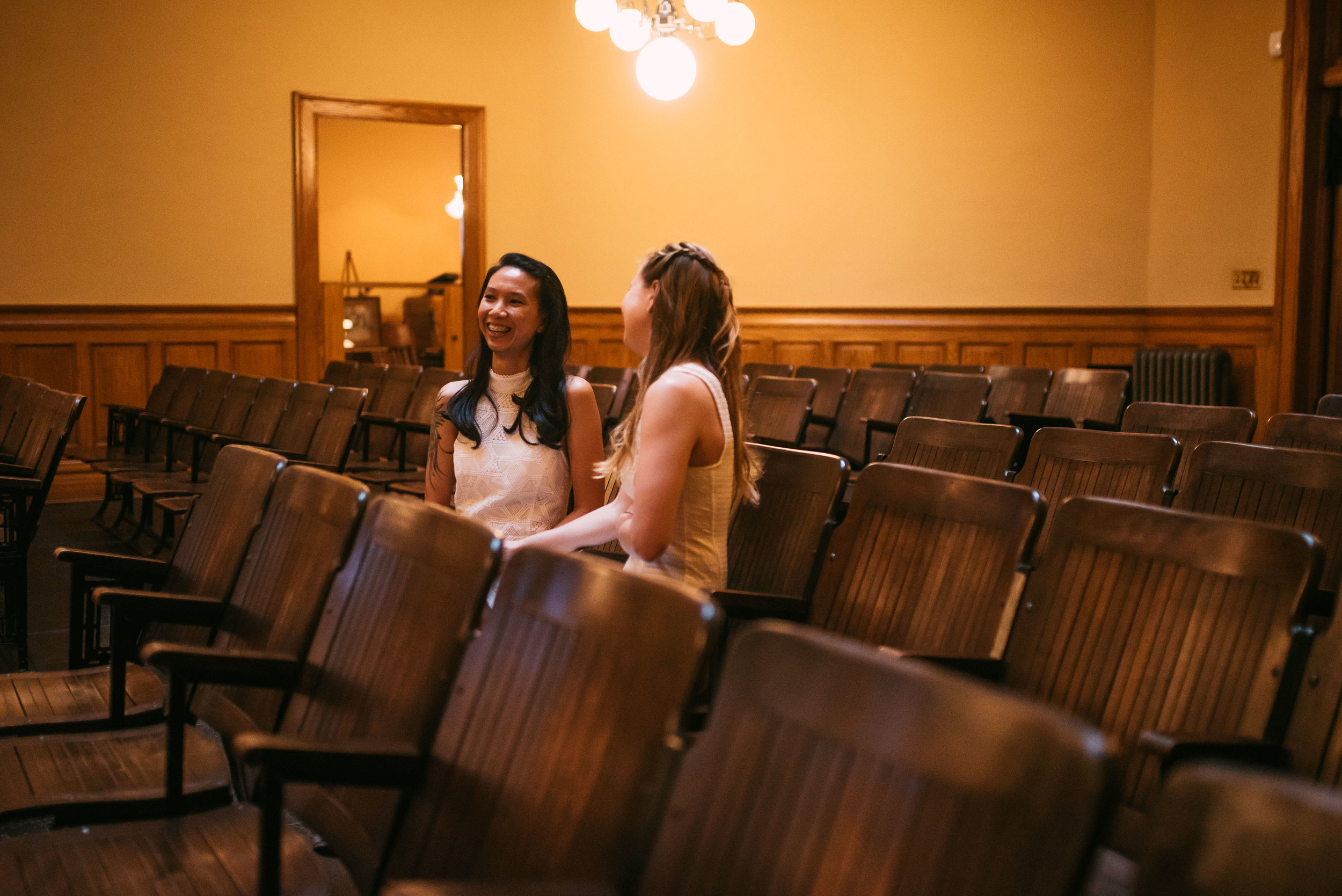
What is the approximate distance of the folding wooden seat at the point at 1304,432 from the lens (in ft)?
9.84

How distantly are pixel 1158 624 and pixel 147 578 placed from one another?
6.24 ft

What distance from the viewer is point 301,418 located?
4797 mm

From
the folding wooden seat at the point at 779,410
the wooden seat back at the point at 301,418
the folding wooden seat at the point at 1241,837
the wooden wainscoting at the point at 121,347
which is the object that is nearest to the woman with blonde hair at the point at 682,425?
the folding wooden seat at the point at 1241,837

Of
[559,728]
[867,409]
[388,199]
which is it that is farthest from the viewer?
[388,199]

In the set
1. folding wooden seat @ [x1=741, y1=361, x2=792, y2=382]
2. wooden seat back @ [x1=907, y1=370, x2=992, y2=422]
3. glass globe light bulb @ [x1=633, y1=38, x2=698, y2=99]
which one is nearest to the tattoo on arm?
wooden seat back @ [x1=907, y1=370, x2=992, y2=422]

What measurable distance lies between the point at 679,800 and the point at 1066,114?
361 inches

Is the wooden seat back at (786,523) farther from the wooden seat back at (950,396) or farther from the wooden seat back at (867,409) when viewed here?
the wooden seat back at (867,409)

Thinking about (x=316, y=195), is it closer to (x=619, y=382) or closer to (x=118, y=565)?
(x=619, y=382)

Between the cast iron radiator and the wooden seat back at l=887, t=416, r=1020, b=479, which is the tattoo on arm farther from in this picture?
the cast iron radiator

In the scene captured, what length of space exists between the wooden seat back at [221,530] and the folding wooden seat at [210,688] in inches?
1.2

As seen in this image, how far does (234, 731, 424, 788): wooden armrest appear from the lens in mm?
1281

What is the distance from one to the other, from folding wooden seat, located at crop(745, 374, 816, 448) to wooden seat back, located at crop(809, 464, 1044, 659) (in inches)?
81.9

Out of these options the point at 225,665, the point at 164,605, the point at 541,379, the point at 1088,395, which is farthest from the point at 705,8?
the point at 225,665

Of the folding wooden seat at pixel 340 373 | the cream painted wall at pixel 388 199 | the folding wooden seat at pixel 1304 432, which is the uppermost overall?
the cream painted wall at pixel 388 199
